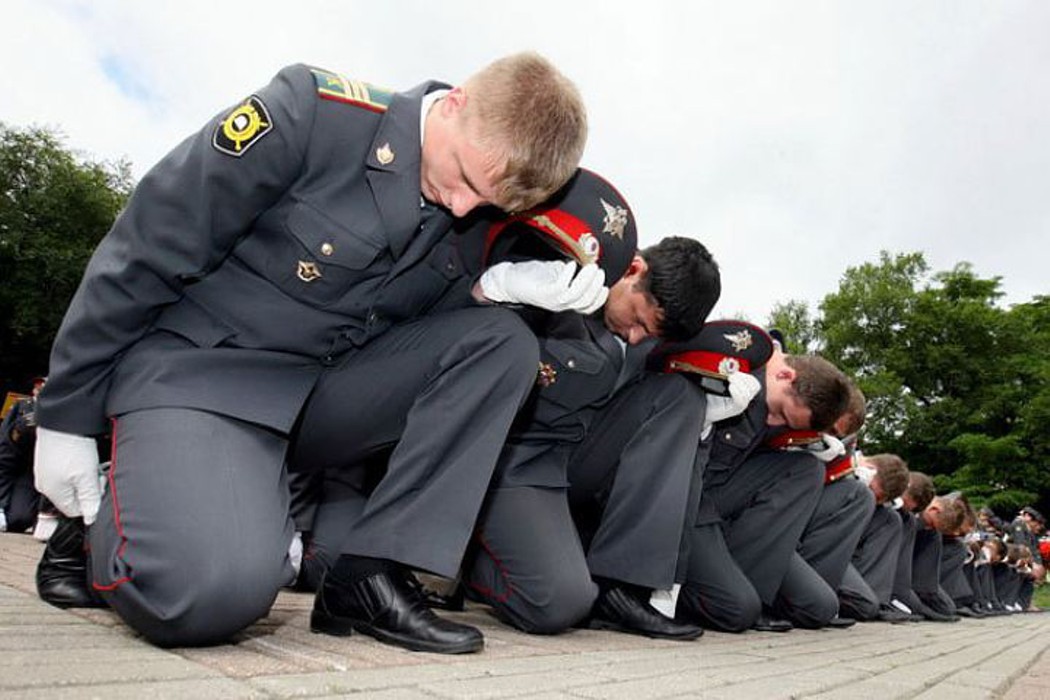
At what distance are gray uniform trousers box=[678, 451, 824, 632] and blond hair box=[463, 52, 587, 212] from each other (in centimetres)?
221

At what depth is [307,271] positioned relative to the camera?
7.06 ft

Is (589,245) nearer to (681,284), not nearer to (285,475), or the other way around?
(681,284)

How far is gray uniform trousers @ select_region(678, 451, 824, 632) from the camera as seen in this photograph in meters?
3.84

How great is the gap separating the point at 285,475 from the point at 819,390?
2.75 meters

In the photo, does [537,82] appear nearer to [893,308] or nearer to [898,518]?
[898,518]

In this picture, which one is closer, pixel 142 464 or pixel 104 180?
pixel 142 464

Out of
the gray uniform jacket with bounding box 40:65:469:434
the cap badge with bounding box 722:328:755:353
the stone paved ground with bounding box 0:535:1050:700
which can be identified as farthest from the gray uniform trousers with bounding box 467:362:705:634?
the gray uniform jacket with bounding box 40:65:469:434

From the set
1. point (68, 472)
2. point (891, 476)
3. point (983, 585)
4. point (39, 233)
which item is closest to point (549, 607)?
point (68, 472)

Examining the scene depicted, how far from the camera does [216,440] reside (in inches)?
78.2

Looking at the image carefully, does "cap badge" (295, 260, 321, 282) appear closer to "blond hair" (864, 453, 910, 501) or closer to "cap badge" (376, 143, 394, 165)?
"cap badge" (376, 143, 394, 165)

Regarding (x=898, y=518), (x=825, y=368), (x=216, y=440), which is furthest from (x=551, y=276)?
(x=898, y=518)

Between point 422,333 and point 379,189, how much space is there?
0.47 metres

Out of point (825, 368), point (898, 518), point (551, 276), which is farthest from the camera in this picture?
point (898, 518)

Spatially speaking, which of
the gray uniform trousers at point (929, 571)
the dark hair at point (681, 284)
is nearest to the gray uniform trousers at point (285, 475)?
the dark hair at point (681, 284)
